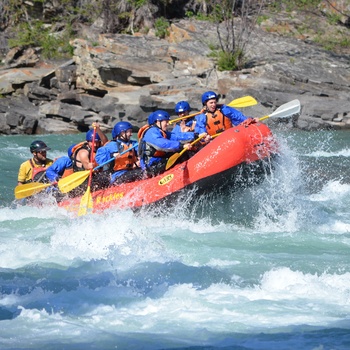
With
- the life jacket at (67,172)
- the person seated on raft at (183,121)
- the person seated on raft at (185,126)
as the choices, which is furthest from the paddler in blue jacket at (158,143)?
the life jacket at (67,172)

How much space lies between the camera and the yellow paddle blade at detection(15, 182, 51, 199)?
9508mm

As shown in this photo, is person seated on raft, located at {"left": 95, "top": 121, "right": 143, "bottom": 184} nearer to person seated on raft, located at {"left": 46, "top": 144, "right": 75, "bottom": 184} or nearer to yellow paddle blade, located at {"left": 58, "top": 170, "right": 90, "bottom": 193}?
yellow paddle blade, located at {"left": 58, "top": 170, "right": 90, "bottom": 193}

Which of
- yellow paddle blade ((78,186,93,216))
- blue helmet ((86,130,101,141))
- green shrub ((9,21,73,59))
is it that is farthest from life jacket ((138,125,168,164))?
green shrub ((9,21,73,59))

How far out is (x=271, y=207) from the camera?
8898mm

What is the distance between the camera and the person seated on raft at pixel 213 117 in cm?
942

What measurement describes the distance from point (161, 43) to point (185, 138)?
12.9 m

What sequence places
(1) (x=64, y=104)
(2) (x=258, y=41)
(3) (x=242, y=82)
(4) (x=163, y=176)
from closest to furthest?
1. (4) (x=163, y=176)
2. (3) (x=242, y=82)
3. (1) (x=64, y=104)
4. (2) (x=258, y=41)

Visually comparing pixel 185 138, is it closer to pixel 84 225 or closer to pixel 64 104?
pixel 84 225

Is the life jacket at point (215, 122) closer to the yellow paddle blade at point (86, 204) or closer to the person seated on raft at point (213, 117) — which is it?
the person seated on raft at point (213, 117)

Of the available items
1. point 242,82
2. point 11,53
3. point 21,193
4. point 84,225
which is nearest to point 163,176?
point 84,225

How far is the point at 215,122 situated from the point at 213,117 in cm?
7

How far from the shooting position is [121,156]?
8.95 meters

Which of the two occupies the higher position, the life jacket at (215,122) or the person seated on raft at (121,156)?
the life jacket at (215,122)

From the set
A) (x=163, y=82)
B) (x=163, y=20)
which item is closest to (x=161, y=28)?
(x=163, y=20)
